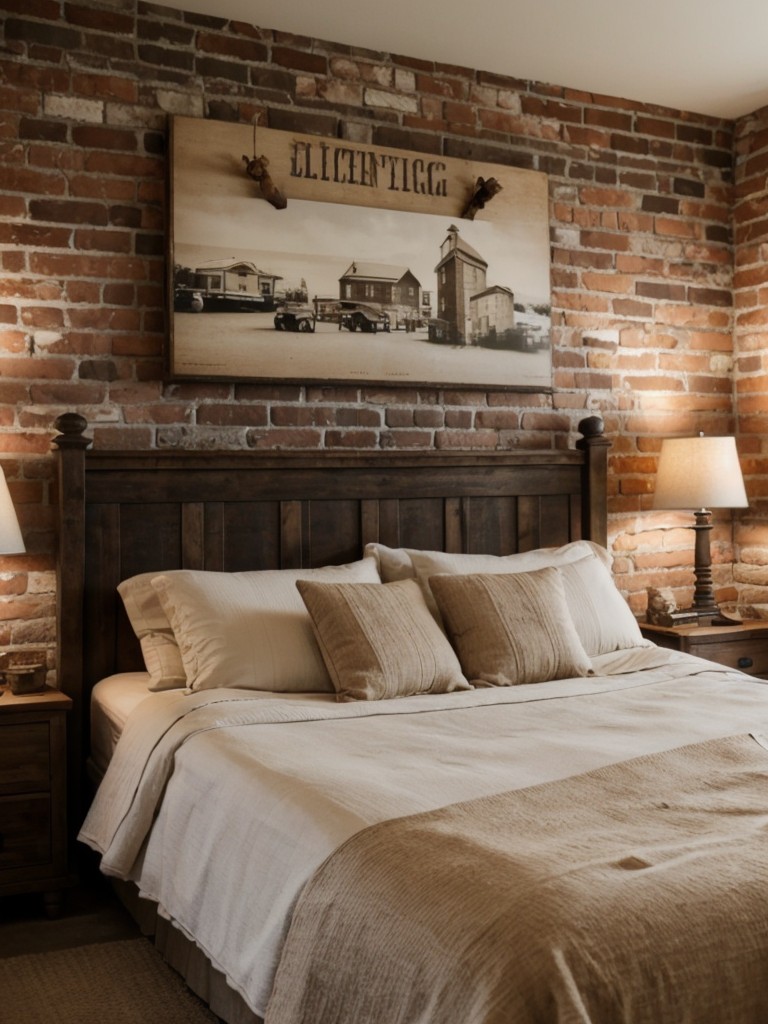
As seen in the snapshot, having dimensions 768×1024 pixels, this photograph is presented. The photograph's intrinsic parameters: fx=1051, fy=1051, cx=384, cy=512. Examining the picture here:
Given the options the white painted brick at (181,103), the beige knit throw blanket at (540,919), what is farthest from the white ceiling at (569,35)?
the beige knit throw blanket at (540,919)

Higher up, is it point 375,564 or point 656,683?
point 375,564

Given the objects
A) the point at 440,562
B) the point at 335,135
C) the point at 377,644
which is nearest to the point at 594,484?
the point at 440,562

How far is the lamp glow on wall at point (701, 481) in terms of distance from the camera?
3.99 m

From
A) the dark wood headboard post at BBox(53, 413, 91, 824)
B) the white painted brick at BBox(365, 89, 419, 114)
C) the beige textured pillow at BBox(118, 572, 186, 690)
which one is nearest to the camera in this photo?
the beige textured pillow at BBox(118, 572, 186, 690)

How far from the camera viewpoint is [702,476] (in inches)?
157

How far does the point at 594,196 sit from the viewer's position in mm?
4199

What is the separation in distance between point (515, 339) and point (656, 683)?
149 centimetres

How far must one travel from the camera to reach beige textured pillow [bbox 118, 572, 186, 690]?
3.01 m

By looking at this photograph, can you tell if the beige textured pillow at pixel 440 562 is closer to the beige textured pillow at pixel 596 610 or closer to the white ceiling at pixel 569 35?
the beige textured pillow at pixel 596 610

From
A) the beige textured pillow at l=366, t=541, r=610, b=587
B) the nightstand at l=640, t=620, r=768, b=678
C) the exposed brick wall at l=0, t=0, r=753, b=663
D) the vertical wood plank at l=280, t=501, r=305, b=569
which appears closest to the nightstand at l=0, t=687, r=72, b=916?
the exposed brick wall at l=0, t=0, r=753, b=663

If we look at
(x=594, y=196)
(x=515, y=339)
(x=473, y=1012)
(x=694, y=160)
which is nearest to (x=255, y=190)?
(x=515, y=339)

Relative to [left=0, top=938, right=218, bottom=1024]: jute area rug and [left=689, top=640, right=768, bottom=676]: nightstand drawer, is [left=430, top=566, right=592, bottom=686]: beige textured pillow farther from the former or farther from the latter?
[left=0, top=938, right=218, bottom=1024]: jute area rug

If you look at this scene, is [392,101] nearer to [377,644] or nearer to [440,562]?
[440,562]

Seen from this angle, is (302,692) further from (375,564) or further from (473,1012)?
(473,1012)
